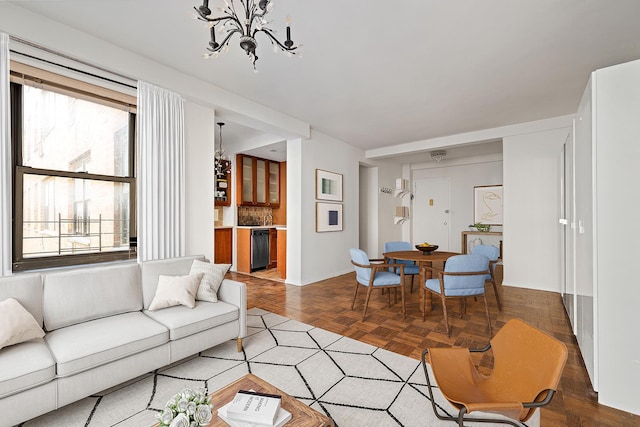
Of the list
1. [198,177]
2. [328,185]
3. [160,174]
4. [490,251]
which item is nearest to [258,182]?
[328,185]

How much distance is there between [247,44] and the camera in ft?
5.55

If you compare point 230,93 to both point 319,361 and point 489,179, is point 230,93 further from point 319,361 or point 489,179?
point 489,179

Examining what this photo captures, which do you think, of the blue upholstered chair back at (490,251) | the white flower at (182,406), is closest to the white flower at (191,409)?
the white flower at (182,406)

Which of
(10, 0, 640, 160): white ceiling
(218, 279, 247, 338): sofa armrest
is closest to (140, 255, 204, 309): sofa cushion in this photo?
(218, 279, 247, 338): sofa armrest

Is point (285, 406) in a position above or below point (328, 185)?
below

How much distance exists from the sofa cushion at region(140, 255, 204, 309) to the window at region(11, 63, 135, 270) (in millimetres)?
643

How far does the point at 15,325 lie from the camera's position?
68.6 inches

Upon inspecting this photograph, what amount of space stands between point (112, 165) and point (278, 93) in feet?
6.71

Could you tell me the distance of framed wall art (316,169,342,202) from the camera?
17.5ft

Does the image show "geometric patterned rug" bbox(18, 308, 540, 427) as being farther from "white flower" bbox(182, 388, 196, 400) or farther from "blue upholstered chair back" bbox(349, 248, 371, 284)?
"white flower" bbox(182, 388, 196, 400)

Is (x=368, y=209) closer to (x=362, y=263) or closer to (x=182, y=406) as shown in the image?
(x=362, y=263)

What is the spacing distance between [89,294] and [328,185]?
13.3ft

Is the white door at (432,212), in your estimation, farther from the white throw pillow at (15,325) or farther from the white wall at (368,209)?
the white throw pillow at (15,325)

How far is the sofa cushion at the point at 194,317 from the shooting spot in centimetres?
219
